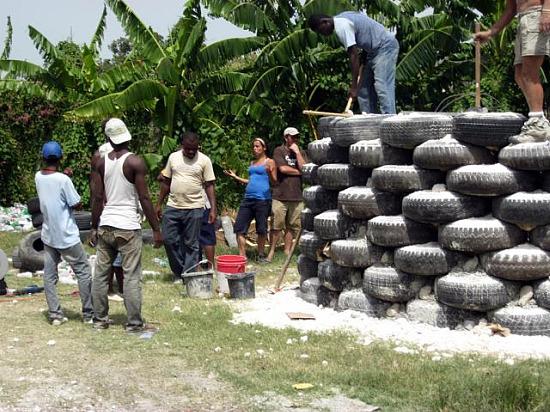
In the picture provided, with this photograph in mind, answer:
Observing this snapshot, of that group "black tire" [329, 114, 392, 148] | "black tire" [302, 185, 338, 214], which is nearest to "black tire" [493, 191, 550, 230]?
"black tire" [329, 114, 392, 148]

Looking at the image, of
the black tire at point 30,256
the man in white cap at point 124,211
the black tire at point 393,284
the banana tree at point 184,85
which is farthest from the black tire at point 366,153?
the banana tree at point 184,85

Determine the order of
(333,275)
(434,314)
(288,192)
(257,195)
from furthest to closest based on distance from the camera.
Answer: (288,192) → (257,195) → (333,275) → (434,314)

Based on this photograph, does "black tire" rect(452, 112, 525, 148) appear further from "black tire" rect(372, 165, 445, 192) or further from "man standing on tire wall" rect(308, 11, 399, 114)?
"man standing on tire wall" rect(308, 11, 399, 114)

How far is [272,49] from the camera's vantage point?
15.5 metres

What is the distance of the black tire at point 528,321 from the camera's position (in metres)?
7.23

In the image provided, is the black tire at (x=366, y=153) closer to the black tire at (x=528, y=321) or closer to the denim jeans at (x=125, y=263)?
the black tire at (x=528, y=321)

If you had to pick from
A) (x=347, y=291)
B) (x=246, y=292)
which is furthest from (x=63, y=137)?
(x=347, y=291)

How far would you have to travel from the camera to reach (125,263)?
761 cm

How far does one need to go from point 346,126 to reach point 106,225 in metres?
2.65

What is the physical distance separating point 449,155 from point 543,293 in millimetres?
1469

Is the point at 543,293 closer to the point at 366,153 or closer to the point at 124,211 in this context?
the point at 366,153

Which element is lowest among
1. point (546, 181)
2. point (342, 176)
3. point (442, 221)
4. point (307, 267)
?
point (307, 267)

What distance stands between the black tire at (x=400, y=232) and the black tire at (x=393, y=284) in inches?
11.1

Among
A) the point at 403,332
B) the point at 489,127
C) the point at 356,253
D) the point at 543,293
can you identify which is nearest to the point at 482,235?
the point at 543,293
